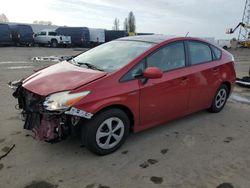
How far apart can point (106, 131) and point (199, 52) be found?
7.91 feet

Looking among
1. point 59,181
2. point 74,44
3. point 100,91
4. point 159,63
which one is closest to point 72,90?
point 100,91

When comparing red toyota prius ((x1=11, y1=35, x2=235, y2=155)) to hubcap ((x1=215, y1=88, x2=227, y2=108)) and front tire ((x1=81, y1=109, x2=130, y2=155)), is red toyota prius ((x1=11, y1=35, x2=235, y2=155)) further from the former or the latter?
hubcap ((x1=215, y1=88, x2=227, y2=108))

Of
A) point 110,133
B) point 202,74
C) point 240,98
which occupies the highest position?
point 202,74

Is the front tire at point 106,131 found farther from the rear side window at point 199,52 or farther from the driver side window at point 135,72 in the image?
the rear side window at point 199,52

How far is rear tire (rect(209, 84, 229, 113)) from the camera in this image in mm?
5488

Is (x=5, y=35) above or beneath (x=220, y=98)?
above

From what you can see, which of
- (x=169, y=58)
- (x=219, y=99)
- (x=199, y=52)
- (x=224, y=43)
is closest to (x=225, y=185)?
(x=169, y=58)

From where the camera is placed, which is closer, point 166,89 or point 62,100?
point 62,100

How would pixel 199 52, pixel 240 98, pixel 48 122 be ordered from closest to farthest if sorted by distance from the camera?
1. pixel 48 122
2. pixel 199 52
3. pixel 240 98

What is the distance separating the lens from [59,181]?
10.3ft

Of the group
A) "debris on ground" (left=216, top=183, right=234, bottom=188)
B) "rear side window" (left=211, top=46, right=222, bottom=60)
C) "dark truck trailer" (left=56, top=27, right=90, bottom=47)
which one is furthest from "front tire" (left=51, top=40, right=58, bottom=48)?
"debris on ground" (left=216, top=183, right=234, bottom=188)

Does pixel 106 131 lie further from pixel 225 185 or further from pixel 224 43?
pixel 224 43

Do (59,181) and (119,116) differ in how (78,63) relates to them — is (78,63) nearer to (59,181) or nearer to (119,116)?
(119,116)

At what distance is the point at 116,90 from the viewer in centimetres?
362
